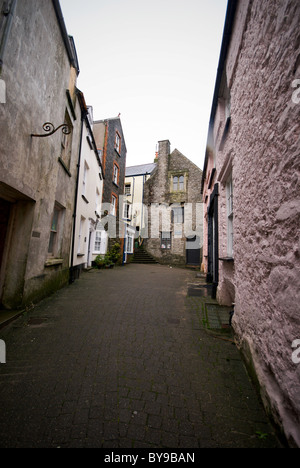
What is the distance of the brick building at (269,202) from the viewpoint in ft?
5.26

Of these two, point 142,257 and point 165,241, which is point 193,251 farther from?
point 142,257

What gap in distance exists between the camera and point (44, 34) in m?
4.34

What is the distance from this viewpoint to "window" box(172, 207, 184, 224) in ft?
64.7

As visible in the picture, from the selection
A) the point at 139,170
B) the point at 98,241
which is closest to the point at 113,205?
the point at 98,241

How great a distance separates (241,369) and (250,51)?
4.20 m

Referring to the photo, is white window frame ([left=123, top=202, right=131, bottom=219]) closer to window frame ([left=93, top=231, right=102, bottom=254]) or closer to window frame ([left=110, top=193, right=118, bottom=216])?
window frame ([left=110, top=193, right=118, bottom=216])

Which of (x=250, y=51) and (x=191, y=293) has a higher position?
(x=250, y=51)

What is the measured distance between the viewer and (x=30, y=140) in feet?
13.2

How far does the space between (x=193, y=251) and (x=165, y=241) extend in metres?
2.87

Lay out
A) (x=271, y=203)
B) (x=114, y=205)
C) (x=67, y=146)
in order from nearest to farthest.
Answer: (x=271, y=203) → (x=67, y=146) → (x=114, y=205)

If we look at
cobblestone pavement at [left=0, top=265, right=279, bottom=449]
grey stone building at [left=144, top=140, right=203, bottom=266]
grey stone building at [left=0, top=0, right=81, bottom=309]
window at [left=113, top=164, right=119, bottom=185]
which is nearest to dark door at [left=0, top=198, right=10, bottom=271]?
grey stone building at [left=0, top=0, right=81, bottom=309]

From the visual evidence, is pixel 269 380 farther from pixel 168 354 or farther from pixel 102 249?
pixel 102 249

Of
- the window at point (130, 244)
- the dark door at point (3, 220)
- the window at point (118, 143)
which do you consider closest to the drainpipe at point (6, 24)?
the dark door at point (3, 220)
